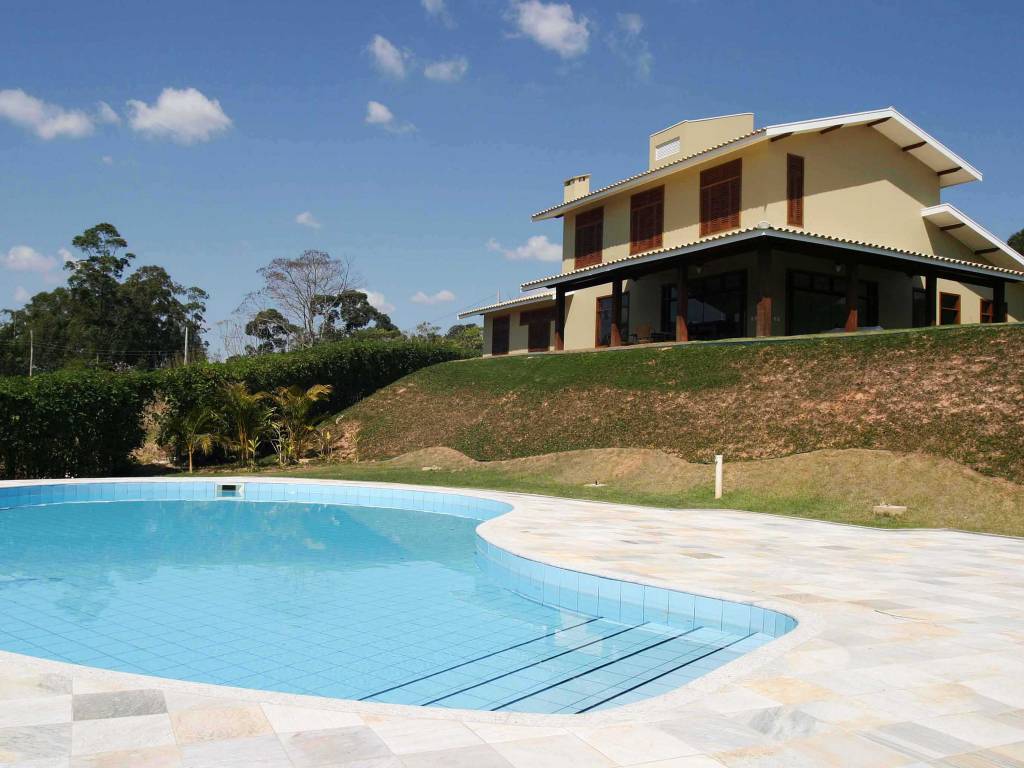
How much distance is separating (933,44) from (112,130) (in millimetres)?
21901

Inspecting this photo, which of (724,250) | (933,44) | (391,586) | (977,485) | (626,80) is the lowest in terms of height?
(391,586)

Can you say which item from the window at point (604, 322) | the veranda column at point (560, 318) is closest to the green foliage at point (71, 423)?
the veranda column at point (560, 318)

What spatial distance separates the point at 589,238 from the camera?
2673 centimetres

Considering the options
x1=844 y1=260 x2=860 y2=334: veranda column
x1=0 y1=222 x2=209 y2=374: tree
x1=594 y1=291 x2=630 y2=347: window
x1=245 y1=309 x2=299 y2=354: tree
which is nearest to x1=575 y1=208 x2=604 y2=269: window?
x1=594 y1=291 x2=630 y2=347: window

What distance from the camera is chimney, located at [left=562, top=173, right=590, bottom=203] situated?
2938cm

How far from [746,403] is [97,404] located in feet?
49.4

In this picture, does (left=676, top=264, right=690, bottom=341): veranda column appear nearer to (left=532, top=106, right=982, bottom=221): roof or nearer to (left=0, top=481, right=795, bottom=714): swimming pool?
(left=532, top=106, right=982, bottom=221): roof

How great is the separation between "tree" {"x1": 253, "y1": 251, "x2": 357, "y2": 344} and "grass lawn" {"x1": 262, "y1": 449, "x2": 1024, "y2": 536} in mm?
30682

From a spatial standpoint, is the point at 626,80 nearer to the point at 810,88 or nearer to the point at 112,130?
the point at 810,88

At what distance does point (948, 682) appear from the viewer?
4.01 m

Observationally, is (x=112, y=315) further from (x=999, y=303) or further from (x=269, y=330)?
(x=999, y=303)

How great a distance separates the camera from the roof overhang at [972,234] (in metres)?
23.6

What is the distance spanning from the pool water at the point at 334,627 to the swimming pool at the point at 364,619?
2 centimetres

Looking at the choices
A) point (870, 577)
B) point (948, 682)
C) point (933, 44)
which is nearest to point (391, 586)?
point (870, 577)
